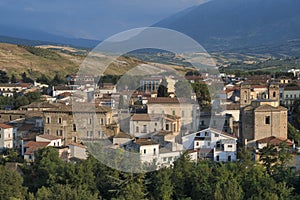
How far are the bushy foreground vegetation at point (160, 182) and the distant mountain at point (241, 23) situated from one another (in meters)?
89.2

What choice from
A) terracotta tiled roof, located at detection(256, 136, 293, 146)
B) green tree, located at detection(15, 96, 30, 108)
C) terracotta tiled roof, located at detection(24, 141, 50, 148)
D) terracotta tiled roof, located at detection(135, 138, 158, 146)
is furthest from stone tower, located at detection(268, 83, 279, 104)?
terracotta tiled roof, located at detection(24, 141, 50, 148)

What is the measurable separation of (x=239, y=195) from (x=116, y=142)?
4.78m

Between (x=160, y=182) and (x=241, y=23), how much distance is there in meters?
121

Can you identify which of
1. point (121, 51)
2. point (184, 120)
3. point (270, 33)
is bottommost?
point (184, 120)

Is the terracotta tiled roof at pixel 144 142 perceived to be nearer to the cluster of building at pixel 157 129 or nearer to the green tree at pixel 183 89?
the cluster of building at pixel 157 129

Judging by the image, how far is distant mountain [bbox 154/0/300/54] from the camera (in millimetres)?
108938

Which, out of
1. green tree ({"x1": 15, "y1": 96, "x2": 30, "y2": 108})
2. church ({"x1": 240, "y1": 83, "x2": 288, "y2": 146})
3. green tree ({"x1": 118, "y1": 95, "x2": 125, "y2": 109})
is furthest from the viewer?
green tree ({"x1": 15, "y1": 96, "x2": 30, "y2": 108})

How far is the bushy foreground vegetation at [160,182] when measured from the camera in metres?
10.9

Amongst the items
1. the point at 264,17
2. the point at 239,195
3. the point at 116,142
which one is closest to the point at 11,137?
the point at 116,142

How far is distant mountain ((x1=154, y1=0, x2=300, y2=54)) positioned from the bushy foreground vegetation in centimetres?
8921

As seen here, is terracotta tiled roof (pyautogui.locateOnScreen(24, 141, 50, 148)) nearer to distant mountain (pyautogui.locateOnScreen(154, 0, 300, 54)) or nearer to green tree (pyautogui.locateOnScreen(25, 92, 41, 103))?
green tree (pyautogui.locateOnScreen(25, 92, 41, 103))

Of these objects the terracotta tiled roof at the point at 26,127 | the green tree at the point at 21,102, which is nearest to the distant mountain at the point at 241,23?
the green tree at the point at 21,102

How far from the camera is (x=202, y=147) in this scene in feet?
48.4

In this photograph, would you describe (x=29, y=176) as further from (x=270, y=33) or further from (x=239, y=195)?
(x=270, y=33)
